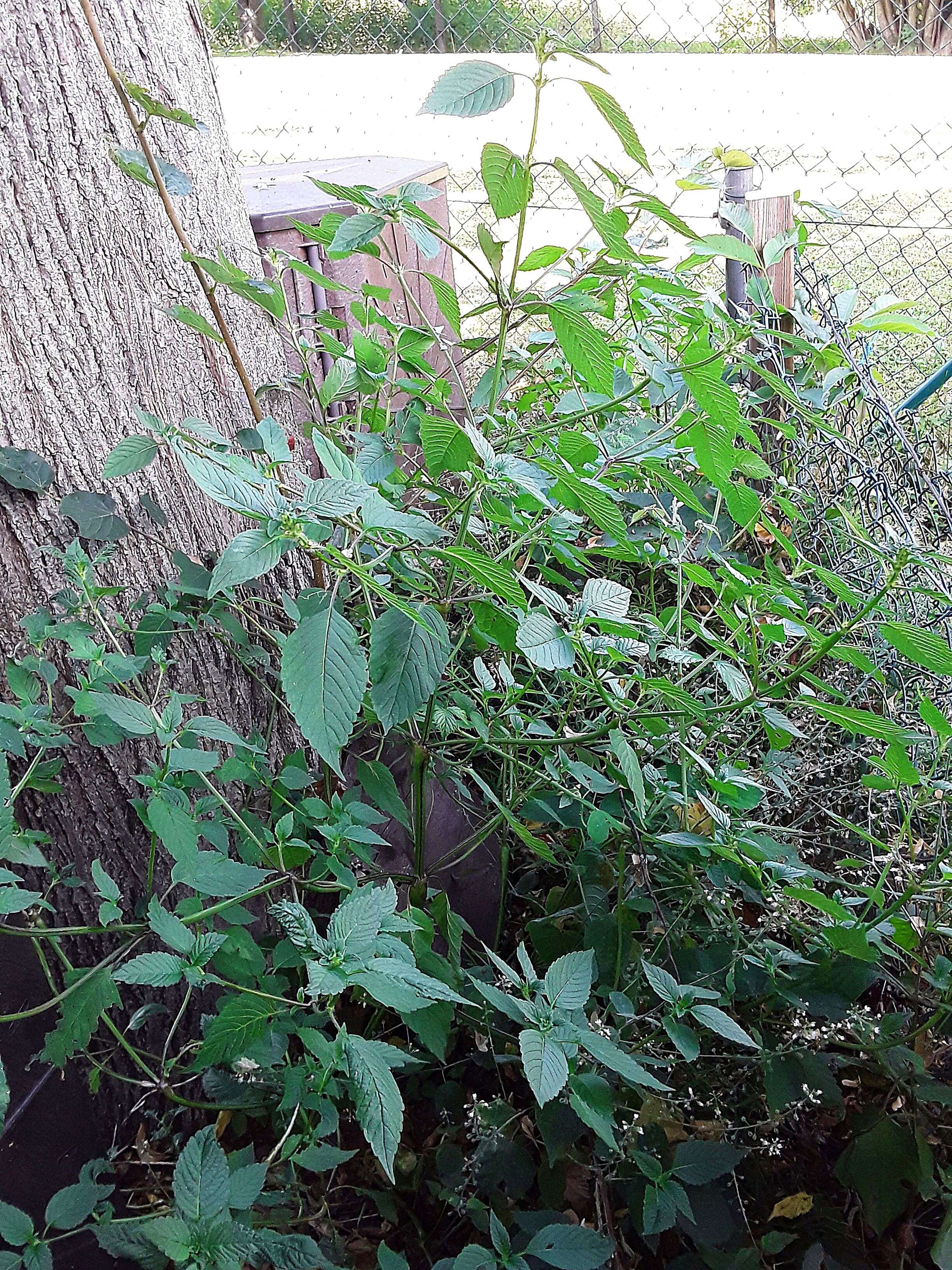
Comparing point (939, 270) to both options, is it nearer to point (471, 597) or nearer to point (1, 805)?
point (471, 597)

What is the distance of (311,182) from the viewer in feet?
5.84

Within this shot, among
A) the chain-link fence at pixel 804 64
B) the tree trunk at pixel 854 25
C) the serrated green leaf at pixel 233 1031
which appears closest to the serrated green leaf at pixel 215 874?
the serrated green leaf at pixel 233 1031

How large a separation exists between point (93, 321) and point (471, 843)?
962 millimetres

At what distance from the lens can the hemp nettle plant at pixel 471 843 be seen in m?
0.99

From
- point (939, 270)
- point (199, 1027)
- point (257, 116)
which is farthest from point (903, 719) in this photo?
point (257, 116)

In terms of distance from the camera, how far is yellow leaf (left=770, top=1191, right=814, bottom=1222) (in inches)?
52.8

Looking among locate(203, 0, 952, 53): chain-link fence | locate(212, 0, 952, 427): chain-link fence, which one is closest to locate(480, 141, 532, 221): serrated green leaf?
locate(212, 0, 952, 427): chain-link fence

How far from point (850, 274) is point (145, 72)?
3770mm

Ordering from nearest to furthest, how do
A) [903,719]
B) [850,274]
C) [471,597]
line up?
[471,597], [903,719], [850,274]

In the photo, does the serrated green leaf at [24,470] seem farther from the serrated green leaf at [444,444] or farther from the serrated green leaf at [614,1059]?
the serrated green leaf at [614,1059]

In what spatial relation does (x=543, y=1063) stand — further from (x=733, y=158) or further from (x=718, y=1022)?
(x=733, y=158)

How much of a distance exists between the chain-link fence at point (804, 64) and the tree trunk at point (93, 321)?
78.8 inches

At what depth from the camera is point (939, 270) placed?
4719mm

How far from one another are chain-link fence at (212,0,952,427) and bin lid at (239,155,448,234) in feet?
2.83
